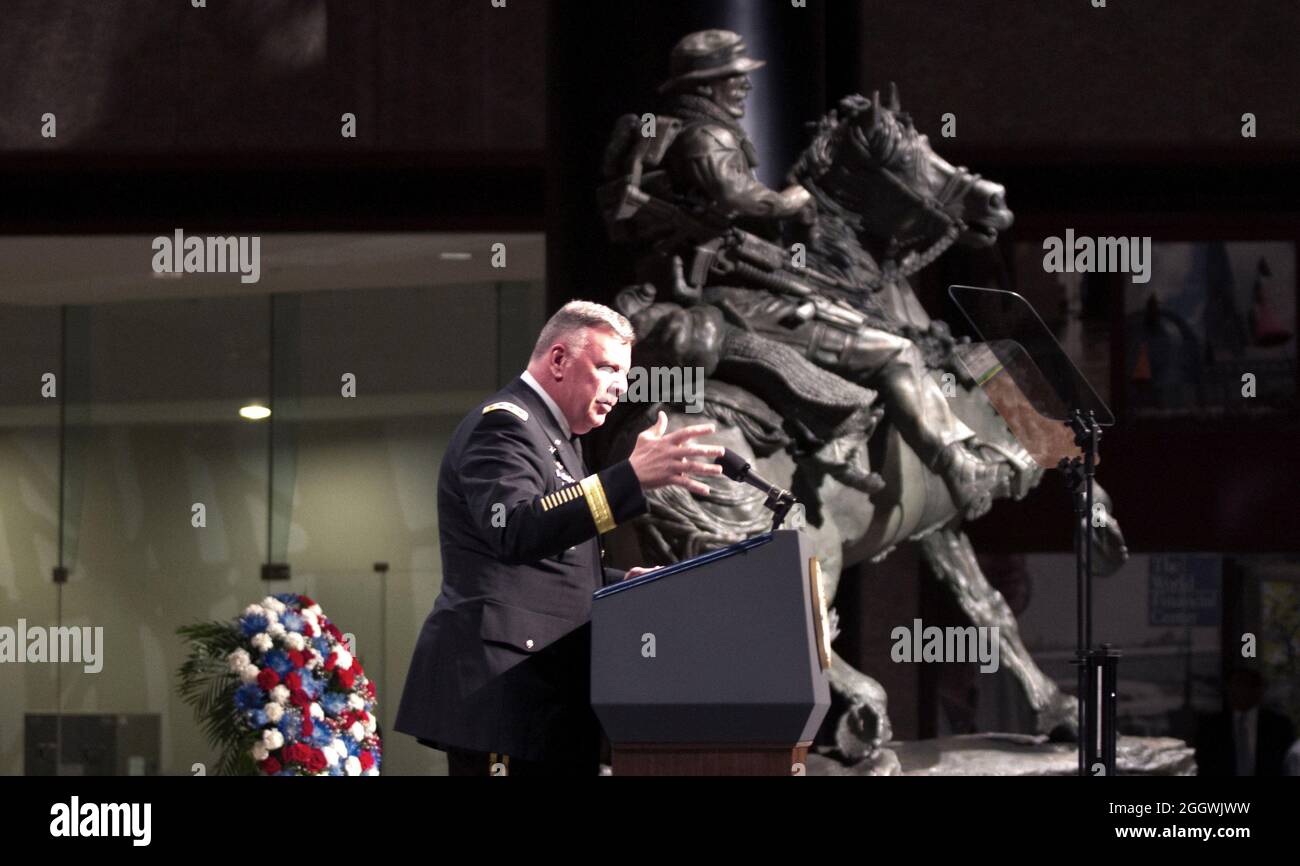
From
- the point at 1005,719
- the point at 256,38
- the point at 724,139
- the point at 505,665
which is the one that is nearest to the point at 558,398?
the point at 505,665

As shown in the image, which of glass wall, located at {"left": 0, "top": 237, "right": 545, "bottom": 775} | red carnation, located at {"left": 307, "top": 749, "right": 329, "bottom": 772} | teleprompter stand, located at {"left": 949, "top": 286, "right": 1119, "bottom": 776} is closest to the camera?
teleprompter stand, located at {"left": 949, "top": 286, "right": 1119, "bottom": 776}

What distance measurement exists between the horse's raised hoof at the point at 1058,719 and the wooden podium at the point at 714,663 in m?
3.17

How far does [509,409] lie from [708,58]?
2.69 m

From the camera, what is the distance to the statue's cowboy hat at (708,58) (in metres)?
5.86

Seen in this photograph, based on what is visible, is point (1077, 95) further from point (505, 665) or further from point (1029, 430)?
point (505, 665)

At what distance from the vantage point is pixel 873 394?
594cm

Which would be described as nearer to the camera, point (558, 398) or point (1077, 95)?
point (558, 398)

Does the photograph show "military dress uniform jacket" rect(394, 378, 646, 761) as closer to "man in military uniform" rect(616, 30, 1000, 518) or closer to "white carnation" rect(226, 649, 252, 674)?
"white carnation" rect(226, 649, 252, 674)

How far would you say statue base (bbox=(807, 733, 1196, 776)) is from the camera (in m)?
5.67

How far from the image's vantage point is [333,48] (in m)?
9.13

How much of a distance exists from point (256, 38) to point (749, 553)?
6576 mm

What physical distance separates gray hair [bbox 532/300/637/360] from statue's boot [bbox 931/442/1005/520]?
2.73 m

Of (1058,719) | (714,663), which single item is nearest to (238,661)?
(714,663)

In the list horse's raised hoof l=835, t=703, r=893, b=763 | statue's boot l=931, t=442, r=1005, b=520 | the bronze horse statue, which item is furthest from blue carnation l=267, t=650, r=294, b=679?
statue's boot l=931, t=442, r=1005, b=520
